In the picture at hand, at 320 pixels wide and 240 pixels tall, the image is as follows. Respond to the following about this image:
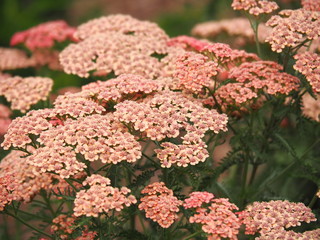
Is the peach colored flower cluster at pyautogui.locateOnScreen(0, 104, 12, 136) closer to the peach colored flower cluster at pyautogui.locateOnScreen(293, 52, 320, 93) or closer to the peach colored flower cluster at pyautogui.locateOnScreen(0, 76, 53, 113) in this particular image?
the peach colored flower cluster at pyautogui.locateOnScreen(0, 76, 53, 113)

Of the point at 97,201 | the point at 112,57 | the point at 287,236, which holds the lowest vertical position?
the point at 287,236

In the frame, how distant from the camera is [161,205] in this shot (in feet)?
9.00

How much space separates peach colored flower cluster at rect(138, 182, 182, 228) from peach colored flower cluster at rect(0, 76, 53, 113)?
1.43m

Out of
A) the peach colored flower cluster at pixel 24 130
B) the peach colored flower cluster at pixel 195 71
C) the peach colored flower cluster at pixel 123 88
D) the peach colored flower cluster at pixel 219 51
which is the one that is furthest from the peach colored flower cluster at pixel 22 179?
the peach colored flower cluster at pixel 219 51

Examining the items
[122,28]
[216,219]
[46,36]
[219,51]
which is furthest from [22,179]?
[46,36]

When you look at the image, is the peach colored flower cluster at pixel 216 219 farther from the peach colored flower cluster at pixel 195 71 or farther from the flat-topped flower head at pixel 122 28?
the flat-topped flower head at pixel 122 28

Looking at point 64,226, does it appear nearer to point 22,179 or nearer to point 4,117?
point 22,179

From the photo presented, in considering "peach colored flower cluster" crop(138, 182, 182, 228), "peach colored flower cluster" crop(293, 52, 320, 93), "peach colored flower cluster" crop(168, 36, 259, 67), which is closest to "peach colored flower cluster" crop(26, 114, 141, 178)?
"peach colored flower cluster" crop(138, 182, 182, 228)

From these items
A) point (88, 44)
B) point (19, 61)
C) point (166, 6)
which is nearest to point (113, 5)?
point (166, 6)

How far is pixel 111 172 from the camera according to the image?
9.72 ft

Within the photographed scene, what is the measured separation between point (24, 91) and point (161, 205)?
1.73 meters

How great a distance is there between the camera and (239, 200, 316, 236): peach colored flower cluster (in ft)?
8.96

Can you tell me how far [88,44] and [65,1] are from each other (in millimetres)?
7874

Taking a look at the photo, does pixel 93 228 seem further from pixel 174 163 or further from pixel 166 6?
A: pixel 166 6
